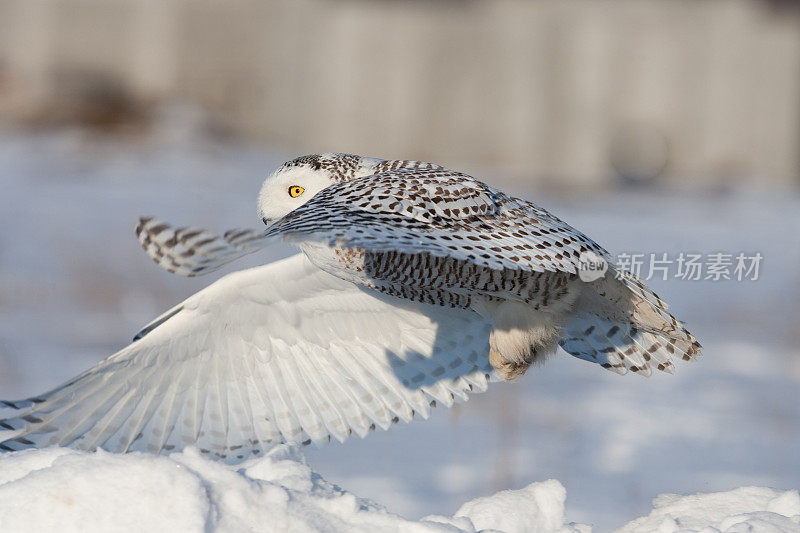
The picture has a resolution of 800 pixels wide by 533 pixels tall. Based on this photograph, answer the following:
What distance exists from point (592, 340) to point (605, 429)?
224 centimetres

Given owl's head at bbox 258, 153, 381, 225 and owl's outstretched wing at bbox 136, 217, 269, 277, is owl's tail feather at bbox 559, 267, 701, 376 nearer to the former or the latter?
owl's head at bbox 258, 153, 381, 225

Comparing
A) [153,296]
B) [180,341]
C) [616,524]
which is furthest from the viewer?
[153,296]

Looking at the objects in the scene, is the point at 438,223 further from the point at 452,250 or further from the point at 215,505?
the point at 215,505

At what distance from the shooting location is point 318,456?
5.25 m

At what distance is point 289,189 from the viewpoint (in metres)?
3.74

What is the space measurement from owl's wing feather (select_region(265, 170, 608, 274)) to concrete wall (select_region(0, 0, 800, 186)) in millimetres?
11167

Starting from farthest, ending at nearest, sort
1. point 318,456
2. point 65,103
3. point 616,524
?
point 65,103 → point 318,456 → point 616,524

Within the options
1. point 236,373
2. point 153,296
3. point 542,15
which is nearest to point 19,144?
point 153,296

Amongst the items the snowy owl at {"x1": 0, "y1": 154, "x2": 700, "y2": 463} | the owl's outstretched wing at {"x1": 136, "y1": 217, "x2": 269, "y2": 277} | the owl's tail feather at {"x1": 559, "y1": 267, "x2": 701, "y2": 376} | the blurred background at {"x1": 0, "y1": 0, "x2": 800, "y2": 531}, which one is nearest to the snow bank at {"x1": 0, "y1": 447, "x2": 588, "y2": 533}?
the owl's outstretched wing at {"x1": 136, "y1": 217, "x2": 269, "y2": 277}

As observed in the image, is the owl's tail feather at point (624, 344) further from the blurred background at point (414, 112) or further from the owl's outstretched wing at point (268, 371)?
the blurred background at point (414, 112)

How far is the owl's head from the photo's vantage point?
146 inches

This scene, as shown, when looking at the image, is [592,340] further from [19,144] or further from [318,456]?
[19,144]

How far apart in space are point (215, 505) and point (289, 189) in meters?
1.55

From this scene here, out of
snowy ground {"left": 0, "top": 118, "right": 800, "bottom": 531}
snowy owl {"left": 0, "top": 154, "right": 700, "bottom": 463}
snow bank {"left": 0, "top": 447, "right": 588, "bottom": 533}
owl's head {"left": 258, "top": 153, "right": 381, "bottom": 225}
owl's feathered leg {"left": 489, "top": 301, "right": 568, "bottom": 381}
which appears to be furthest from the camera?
snowy ground {"left": 0, "top": 118, "right": 800, "bottom": 531}
